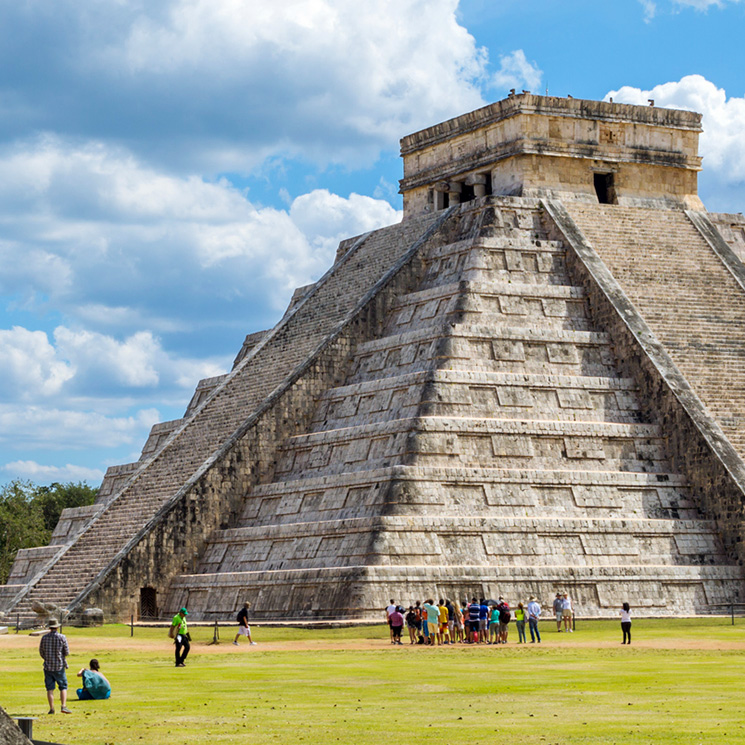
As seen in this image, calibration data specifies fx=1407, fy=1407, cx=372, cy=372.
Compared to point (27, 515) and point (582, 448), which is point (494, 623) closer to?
point (582, 448)

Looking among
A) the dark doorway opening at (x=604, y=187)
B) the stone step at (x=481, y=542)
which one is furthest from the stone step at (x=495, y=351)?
the dark doorway opening at (x=604, y=187)

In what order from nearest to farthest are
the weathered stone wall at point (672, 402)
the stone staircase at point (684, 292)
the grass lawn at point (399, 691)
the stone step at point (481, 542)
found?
the grass lawn at point (399, 691), the stone step at point (481, 542), the weathered stone wall at point (672, 402), the stone staircase at point (684, 292)

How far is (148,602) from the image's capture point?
3306 cm

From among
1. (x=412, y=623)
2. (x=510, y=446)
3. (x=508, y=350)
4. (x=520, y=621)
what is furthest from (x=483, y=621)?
(x=508, y=350)

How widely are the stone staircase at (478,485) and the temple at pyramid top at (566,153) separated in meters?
3.83

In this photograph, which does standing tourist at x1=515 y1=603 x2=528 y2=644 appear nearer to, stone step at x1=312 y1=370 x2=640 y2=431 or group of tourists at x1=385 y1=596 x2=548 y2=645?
group of tourists at x1=385 y1=596 x2=548 y2=645

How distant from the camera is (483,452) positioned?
3138cm

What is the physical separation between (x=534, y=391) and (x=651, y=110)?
463 inches

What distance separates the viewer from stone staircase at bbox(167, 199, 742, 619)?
29328 mm

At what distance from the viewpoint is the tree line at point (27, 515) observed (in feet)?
196

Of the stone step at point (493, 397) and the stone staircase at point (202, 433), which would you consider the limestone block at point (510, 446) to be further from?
the stone staircase at point (202, 433)

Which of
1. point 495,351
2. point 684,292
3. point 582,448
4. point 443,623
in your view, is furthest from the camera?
point 684,292

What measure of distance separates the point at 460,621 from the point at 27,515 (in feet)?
131

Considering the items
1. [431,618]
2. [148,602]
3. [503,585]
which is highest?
[503,585]
